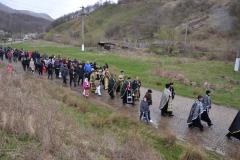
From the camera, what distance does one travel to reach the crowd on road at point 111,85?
16.3 metres

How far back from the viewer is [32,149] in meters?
9.41

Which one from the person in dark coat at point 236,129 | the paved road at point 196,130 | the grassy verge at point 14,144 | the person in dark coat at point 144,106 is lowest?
the paved road at point 196,130

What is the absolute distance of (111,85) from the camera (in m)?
21.9

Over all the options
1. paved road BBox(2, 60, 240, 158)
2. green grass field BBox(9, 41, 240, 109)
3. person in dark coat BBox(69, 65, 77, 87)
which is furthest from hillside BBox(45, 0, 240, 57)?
paved road BBox(2, 60, 240, 158)

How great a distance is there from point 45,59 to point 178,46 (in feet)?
112

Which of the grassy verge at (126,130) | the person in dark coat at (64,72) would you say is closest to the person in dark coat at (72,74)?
the person in dark coat at (64,72)

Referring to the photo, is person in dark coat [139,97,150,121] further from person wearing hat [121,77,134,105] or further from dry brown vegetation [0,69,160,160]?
person wearing hat [121,77,134,105]

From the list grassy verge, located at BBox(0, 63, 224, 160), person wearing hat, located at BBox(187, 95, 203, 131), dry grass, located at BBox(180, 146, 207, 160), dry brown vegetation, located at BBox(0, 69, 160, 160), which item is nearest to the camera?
dry brown vegetation, located at BBox(0, 69, 160, 160)

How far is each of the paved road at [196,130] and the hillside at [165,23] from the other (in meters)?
41.5

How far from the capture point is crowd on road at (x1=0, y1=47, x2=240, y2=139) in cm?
1628

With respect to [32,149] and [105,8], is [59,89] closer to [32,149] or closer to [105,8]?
[32,149]

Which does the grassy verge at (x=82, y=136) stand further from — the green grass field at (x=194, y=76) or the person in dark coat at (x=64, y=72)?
the green grass field at (x=194, y=76)

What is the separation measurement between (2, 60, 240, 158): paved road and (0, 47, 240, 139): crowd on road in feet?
1.31

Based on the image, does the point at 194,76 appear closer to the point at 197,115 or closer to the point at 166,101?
the point at 166,101
